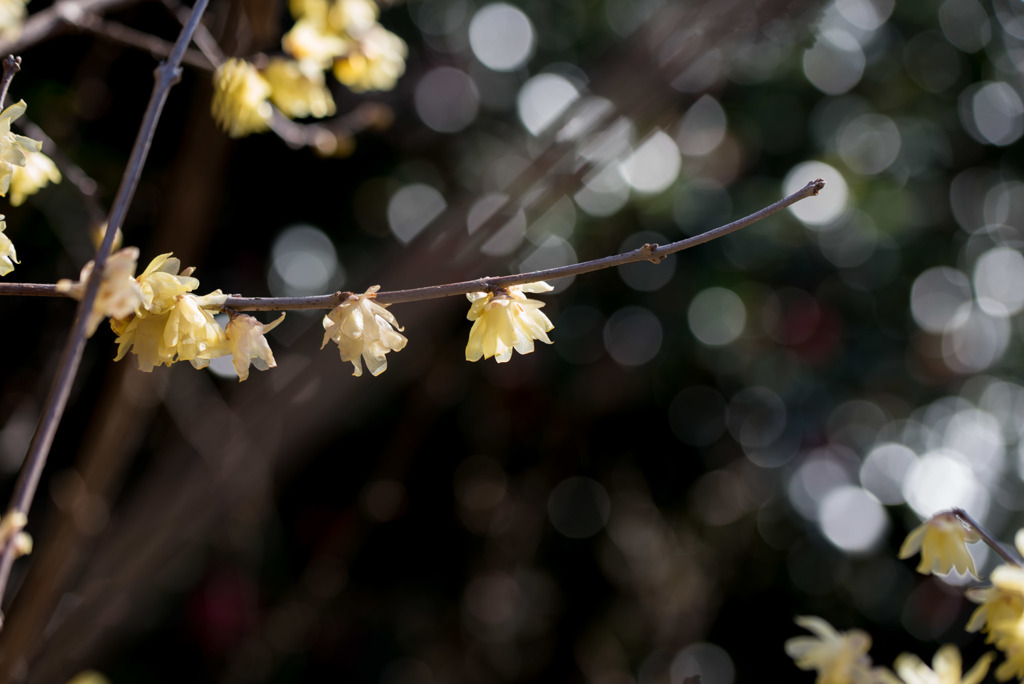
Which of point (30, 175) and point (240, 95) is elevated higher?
point (240, 95)

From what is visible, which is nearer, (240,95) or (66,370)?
(66,370)

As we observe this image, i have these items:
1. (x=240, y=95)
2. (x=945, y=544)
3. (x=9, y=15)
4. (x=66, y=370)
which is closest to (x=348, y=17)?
(x=240, y=95)

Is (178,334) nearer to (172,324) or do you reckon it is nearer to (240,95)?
(172,324)

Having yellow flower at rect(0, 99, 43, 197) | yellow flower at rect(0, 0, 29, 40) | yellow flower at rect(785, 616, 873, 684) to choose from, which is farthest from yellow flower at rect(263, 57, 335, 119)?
yellow flower at rect(785, 616, 873, 684)

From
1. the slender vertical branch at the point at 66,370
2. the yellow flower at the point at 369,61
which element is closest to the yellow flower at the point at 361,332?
the slender vertical branch at the point at 66,370

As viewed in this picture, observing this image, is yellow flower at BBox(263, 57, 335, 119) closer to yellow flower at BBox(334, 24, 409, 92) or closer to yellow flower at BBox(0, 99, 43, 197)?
yellow flower at BBox(334, 24, 409, 92)

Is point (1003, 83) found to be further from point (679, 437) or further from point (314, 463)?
point (314, 463)

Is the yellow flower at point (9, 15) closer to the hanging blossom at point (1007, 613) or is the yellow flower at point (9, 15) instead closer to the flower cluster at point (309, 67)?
the flower cluster at point (309, 67)
